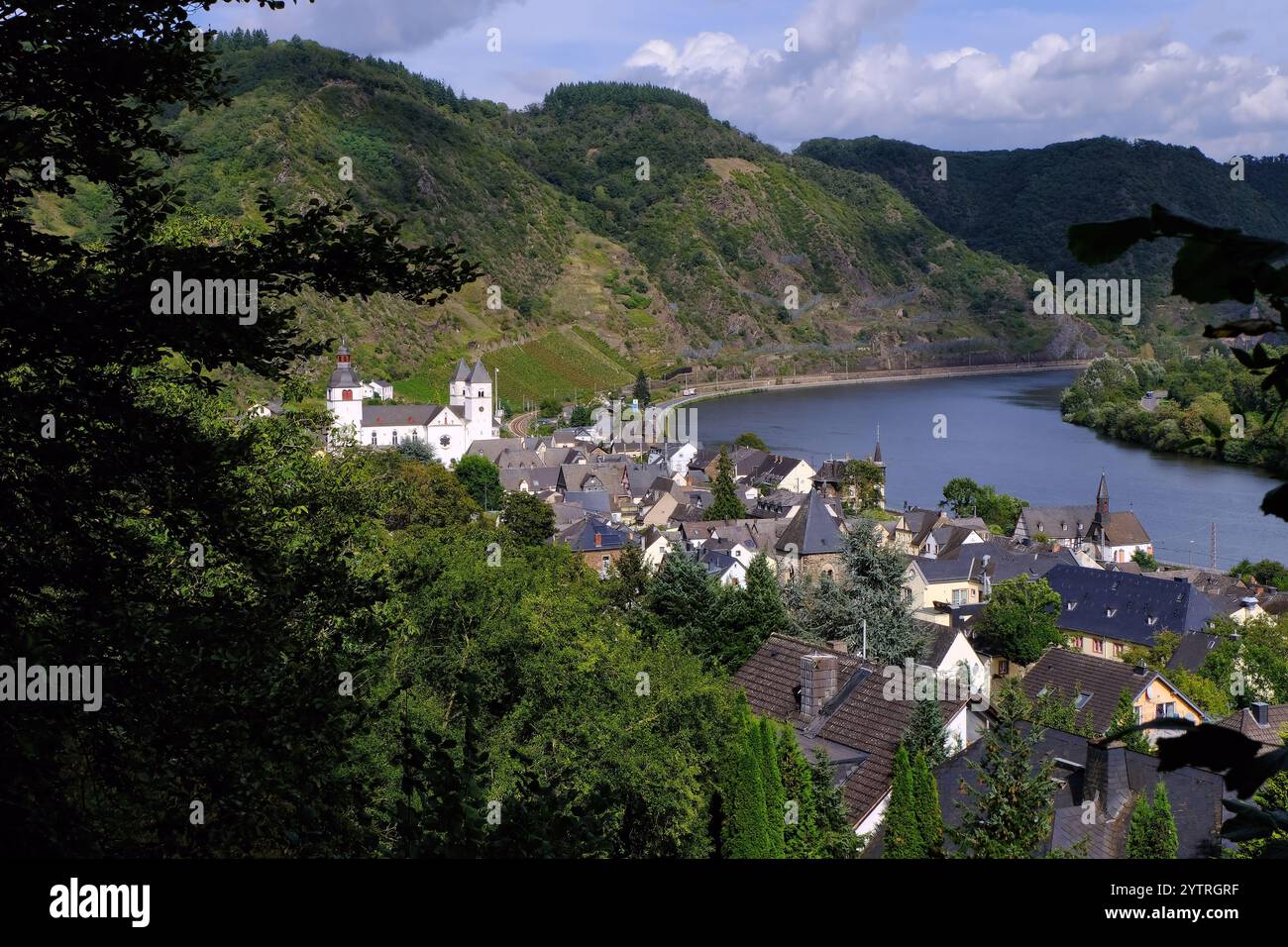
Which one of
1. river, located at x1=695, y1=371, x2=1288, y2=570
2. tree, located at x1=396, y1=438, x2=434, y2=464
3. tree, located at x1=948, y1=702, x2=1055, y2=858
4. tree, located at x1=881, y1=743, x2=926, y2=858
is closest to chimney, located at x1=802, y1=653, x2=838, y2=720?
tree, located at x1=881, y1=743, x2=926, y2=858

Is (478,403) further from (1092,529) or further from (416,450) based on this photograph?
(1092,529)

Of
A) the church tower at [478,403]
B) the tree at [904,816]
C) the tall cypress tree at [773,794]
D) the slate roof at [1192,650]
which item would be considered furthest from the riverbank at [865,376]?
the tree at [904,816]

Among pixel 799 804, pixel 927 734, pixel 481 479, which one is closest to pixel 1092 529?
pixel 481 479

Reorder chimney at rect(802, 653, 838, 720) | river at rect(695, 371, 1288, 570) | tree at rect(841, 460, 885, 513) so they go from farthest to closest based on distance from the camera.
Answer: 1. tree at rect(841, 460, 885, 513)
2. river at rect(695, 371, 1288, 570)
3. chimney at rect(802, 653, 838, 720)

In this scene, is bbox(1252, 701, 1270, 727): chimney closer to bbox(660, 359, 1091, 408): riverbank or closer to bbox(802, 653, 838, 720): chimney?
bbox(802, 653, 838, 720): chimney

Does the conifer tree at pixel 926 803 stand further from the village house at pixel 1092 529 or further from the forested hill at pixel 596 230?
the forested hill at pixel 596 230
